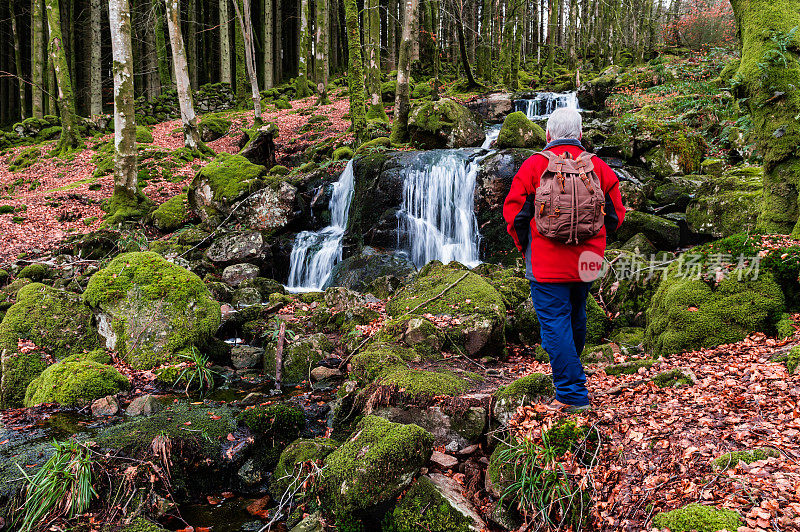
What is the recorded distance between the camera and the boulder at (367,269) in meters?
10.1

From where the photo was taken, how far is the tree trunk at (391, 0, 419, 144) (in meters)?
14.8

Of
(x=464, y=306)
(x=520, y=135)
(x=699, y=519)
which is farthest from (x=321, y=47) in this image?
(x=699, y=519)

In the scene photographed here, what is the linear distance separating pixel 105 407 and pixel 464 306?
421 centimetres

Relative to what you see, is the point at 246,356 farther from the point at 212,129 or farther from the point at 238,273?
the point at 212,129

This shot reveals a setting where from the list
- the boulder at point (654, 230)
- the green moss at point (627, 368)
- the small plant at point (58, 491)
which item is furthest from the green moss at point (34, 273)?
the boulder at point (654, 230)

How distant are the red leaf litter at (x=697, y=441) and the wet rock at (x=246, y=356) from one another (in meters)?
4.14

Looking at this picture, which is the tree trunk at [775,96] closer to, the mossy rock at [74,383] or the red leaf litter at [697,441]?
the red leaf litter at [697,441]

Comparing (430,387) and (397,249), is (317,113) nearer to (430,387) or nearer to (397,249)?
(397,249)

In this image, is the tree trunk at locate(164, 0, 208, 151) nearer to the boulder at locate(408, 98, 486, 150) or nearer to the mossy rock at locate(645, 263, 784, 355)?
the boulder at locate(408, 98, 486, 150)

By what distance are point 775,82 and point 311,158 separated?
43.9ft

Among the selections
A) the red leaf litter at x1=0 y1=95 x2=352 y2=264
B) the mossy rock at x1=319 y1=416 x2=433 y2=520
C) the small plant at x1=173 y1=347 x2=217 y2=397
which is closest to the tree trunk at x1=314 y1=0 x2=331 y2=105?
the red leaf litter at x1=0 y1=95 x2=352 y2=264

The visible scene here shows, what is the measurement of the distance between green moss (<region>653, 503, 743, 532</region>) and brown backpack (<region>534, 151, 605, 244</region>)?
5.20ft

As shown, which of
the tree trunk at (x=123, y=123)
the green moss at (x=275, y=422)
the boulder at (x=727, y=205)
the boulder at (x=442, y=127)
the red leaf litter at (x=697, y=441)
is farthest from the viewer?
the boulder at (x=442, y=127)

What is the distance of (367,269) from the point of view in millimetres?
10391
